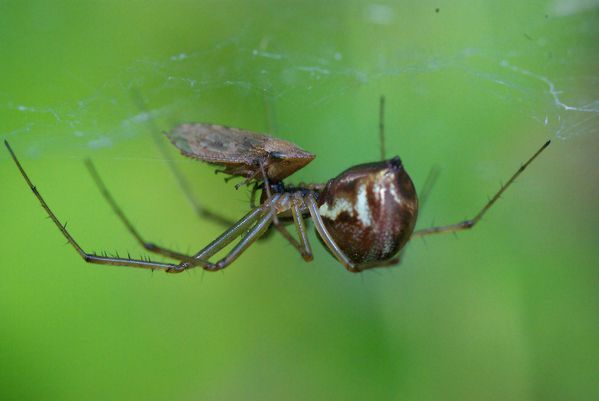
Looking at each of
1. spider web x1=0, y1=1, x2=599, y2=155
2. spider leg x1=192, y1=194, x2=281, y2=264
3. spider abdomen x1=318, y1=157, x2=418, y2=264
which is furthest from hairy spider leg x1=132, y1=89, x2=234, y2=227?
spider abdomen x1=318, y1=157, x2=418, y2=264

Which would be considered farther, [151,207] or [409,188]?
[151,207]

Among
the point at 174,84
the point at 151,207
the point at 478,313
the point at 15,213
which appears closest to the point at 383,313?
the point at 478,313

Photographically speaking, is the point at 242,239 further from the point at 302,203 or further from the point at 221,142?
the point at 221,142

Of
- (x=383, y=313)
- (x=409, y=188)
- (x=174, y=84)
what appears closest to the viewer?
(x=409, y=188)

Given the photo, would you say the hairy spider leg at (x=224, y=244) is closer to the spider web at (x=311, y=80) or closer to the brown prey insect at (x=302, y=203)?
the brown prey insect at (x=302, y=203)

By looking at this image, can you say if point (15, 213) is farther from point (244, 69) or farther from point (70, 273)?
point (244, 69)

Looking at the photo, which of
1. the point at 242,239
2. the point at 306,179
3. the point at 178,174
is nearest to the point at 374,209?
the point at 242,239

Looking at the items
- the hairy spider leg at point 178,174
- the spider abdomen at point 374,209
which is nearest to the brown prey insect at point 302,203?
the spider abdomen at point 374,209
